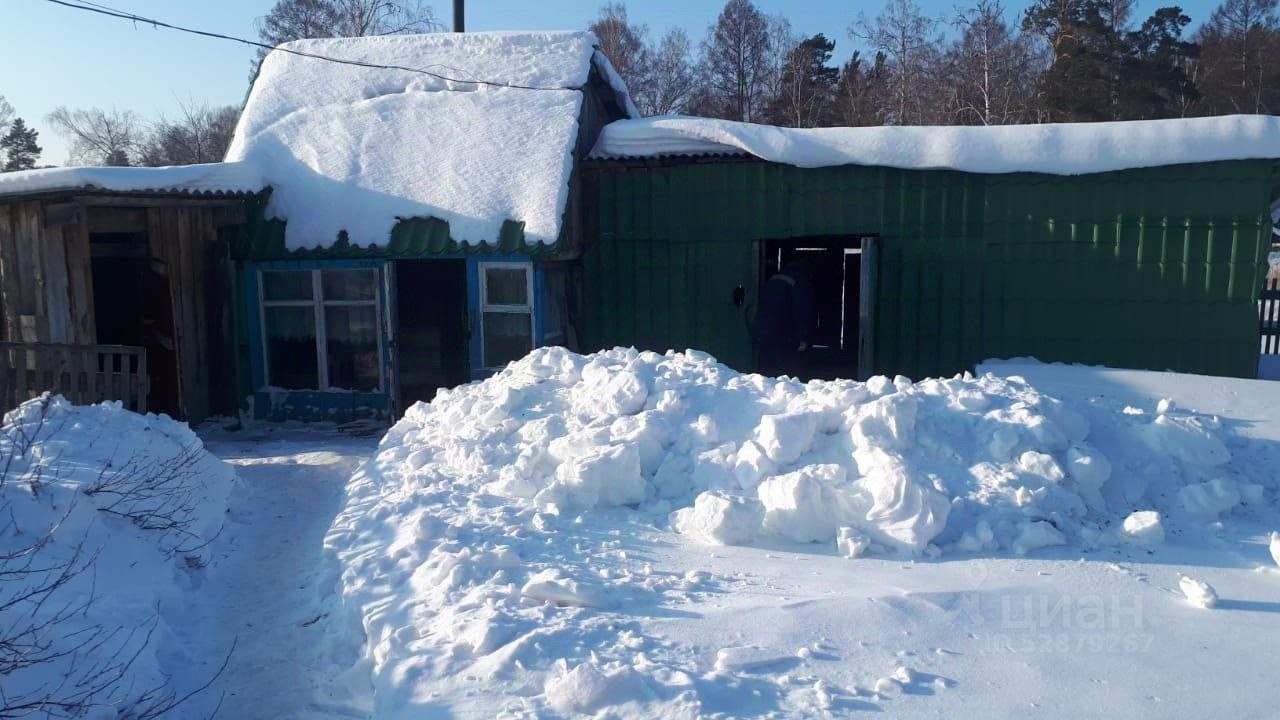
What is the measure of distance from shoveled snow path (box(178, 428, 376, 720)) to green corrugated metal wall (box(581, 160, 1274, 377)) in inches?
143

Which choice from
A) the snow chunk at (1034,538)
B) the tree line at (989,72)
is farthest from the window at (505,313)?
the tree line at (989,72)

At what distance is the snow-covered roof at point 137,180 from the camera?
Answer: 295 inches

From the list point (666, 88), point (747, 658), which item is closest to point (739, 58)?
point (666, 88)

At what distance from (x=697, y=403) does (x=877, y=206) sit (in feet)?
13.0

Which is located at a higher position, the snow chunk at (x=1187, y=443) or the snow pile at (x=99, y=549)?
the snow chunk at (x=1187, y=443)

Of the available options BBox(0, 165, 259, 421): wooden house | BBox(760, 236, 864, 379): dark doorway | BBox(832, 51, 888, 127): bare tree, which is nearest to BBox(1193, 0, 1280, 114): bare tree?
BBox(832, 51, 888, 127): bare tree

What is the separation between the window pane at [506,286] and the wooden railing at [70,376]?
10.4 ft

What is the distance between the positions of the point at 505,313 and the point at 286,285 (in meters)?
2.53

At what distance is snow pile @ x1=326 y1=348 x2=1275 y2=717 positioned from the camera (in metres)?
3.80

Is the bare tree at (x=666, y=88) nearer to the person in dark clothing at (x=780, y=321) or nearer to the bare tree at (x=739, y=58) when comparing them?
the bare tree at (x=739, y=58)

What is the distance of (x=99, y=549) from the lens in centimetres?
461

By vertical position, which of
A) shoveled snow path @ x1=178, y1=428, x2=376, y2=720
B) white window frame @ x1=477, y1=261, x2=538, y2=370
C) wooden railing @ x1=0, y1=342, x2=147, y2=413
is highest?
white window frame @ x1=477, y1=261, x2=538, y2=370

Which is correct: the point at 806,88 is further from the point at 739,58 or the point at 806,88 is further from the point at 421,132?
the point at 421,132

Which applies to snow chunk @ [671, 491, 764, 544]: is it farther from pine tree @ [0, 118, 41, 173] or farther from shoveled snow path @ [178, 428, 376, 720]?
pine tree @ [0, 118, 41, 173]
